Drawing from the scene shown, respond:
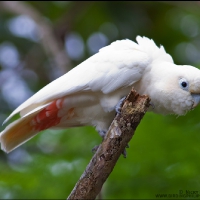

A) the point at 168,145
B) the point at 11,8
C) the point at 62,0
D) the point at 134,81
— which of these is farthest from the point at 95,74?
the point at 62,0

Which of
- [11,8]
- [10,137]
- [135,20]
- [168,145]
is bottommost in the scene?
[10,137]

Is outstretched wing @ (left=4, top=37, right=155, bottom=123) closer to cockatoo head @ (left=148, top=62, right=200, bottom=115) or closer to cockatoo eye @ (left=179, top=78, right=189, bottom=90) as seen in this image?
cockatoo head @ (left=148, top=62, right=200, bottom=115)

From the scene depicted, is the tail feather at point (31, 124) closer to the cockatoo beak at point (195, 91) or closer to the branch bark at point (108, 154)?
the branch bark at point (108, 154)

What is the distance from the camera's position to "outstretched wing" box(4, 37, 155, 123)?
286cm

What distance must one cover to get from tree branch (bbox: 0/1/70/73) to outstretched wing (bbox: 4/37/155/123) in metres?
1.44

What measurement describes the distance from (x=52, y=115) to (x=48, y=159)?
99 centimetres

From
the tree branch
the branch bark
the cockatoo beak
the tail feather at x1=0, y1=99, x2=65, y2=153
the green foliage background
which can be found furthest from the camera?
the tree branch

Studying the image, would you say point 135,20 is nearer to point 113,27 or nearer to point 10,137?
point 113,27

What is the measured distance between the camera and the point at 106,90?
2.85 m

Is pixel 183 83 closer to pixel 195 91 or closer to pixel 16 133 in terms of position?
pixel 195 91

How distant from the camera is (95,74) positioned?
291 centimetres

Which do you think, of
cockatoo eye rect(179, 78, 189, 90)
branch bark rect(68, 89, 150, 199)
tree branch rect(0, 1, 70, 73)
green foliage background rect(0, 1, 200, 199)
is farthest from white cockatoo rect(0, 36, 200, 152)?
tree branch rect(0, 1, 70, 73)

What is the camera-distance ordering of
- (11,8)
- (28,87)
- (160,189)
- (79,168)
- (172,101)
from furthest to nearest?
(28,87), (11,8), (79,168), (160,189), (172,101)

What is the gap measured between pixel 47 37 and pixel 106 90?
2.10 m
